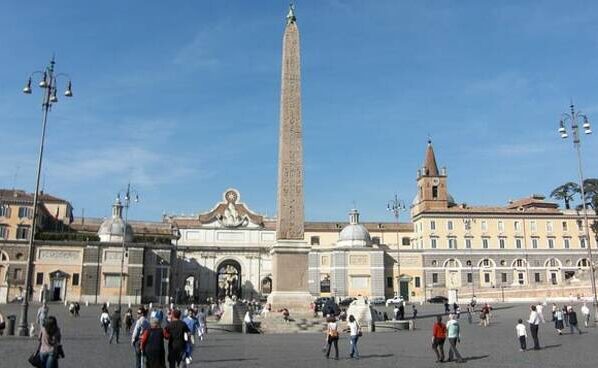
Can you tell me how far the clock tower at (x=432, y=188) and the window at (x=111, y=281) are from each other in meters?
31.4

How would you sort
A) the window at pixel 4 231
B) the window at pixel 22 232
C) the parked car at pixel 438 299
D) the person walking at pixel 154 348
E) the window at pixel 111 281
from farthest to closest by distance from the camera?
the parked car at pixel 438 299 < the window at pixel 22 232 < the window at pixel 4 231 < the window at pixel 111 281 < the person walking at pixel 154 348

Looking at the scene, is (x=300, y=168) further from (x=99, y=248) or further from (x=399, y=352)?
(x=99, y=248)

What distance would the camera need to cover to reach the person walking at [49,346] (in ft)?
24.2

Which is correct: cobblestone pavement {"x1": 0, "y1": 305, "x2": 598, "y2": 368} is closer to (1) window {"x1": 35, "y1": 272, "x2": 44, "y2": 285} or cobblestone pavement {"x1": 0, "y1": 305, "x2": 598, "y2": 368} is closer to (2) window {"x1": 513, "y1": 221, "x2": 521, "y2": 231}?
(1) window {"x1": 35, "y1": 272, "x2": 44, "y2": 285}

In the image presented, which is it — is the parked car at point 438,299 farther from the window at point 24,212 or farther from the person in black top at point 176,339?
the person in black top at point 176,339

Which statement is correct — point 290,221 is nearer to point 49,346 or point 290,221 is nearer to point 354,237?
point 49,346

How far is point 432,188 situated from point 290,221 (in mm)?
42595

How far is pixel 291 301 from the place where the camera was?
23.9 metres

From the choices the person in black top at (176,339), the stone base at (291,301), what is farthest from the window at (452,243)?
the person in black top at (176,339)

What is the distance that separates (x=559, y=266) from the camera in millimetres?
59250

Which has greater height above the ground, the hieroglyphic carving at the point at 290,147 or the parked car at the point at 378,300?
the hieroglyphic carving at the point at 290,147

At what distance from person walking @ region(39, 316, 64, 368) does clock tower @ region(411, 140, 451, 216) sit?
57272 millimetres

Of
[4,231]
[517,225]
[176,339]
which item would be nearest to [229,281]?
[4,231]

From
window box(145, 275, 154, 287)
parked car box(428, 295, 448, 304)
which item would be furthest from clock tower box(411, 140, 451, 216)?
window box(145, 275, 154, 287)
